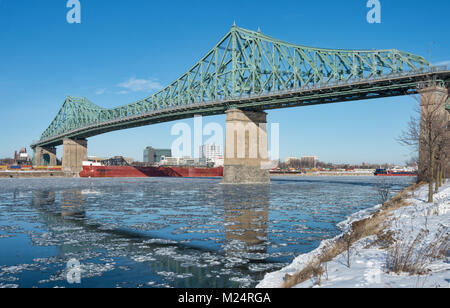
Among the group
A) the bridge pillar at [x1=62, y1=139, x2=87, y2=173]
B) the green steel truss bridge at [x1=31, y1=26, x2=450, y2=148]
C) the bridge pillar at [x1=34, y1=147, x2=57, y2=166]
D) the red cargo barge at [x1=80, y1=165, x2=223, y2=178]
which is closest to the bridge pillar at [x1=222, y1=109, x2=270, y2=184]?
the green steel truss bridge at [x1=31, y1=26, x2=450, y2=148]

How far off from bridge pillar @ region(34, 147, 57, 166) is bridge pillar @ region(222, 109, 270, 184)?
94.1m

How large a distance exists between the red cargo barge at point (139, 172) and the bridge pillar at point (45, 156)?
41397mm

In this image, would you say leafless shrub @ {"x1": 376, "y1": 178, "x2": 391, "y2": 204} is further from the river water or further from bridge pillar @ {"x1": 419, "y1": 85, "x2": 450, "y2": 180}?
bridge pillar @ {"x1": 419, "y1": 85, "x2": 450, "y2": 180}

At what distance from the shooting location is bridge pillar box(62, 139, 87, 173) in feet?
339

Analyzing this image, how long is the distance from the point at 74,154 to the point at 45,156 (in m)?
36.2

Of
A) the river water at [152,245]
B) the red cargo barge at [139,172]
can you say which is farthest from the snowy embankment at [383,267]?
the red cargo barge at [139,172]

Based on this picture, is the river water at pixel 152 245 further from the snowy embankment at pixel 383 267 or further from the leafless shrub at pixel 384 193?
the leafless shrub at pixel 384 193

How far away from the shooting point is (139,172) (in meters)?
101

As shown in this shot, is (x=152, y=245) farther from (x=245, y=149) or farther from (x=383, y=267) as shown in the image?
(x=245, y=149)

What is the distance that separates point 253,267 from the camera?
9.72m

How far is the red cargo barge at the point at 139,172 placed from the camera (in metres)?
96.1

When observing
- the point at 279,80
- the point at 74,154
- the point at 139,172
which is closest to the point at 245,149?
the point at 279,80
